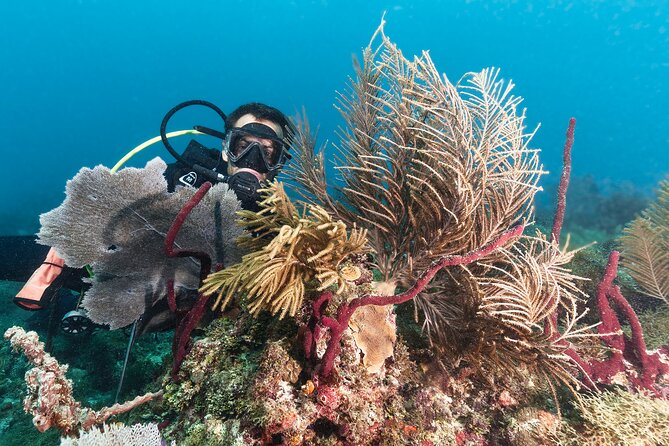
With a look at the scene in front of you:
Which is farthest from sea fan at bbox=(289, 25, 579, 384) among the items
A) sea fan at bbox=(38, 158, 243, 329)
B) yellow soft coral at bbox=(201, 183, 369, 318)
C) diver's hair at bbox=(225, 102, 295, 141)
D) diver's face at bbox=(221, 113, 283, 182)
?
diver's hair at bbox=(225, 102, 295, 141)

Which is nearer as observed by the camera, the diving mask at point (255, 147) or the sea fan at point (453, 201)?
the sea fan at point (453, 201)

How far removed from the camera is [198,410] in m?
2.40

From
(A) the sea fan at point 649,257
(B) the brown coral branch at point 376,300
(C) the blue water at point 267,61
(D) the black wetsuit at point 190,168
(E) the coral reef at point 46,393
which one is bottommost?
(E) the coral reef at point 46,393

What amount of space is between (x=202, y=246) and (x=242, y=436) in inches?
66.5

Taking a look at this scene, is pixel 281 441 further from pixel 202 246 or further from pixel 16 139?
pixel 16 139

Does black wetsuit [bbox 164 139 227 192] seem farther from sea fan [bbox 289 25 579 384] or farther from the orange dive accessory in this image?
sea fan [bbox 289 25 579 384]

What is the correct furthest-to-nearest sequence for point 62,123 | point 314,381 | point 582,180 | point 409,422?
point 62,123
point 582,180
point 409,422
point 314,381

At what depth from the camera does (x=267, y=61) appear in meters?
154

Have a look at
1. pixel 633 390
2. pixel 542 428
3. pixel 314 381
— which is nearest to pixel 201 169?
pixel 314 381

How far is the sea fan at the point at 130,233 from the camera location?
2.72 metres

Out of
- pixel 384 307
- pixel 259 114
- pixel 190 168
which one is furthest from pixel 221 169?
pixel 384 307

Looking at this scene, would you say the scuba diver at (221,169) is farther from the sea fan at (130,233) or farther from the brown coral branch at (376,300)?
the brown coral branch at (376,300)

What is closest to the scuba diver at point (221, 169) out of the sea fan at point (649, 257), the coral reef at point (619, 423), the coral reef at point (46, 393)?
the coral reef at point (46, 393)

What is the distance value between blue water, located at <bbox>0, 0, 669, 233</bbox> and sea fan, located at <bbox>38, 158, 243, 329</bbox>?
338 ft
